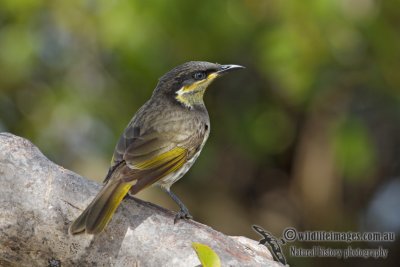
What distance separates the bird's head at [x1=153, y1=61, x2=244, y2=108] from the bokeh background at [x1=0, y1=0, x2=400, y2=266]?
107 cm

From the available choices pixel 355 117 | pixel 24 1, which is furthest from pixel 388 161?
pixel 24 1

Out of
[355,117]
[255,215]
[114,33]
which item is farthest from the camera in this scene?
[255,215]

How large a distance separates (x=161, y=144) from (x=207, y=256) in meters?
1.41

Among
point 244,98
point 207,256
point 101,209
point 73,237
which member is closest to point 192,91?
point 101,209

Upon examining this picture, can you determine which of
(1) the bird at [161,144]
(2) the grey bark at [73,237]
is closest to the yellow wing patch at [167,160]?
(1) the bird at [161,144]

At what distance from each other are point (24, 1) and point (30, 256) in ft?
10.9

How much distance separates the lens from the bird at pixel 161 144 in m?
4.54

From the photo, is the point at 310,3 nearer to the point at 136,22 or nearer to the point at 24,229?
the point at 136,22

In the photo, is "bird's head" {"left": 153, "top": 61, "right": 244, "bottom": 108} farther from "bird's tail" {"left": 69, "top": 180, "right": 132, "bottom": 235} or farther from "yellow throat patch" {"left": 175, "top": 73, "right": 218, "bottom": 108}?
"bird's tail" {"left": 69, "top": 180, "right": 132, "bottom": 235}

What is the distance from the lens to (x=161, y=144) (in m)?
5.30

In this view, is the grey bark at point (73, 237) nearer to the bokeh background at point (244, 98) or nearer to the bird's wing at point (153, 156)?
the bird's wing at point (153, 156)

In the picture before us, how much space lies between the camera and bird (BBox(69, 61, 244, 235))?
14.9 ft

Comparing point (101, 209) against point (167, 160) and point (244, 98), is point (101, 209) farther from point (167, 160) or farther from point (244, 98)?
point (244, 98)

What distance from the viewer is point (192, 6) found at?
23.4 ft
